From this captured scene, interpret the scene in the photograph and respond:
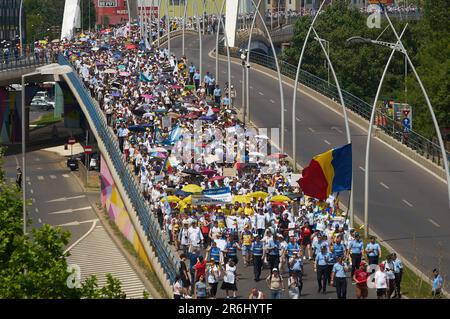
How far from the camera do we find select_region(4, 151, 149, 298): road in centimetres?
5200

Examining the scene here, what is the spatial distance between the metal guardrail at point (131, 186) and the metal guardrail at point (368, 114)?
1496 centimetres

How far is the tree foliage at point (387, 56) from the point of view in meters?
74.4

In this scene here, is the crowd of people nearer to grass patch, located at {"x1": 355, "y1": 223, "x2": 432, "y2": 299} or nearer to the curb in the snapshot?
grass patch, located at {"x1": 355, "y1": 223, "x2": 432, "y2": 299}

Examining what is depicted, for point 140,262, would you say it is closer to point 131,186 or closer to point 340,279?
point 131,186

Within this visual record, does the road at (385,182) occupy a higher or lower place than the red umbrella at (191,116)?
lower

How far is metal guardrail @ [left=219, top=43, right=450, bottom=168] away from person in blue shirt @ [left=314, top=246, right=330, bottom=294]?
1069 inches

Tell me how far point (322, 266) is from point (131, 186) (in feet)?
62.0

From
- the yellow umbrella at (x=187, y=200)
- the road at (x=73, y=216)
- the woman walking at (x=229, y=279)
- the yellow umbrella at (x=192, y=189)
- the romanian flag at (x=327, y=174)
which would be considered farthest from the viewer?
the road at (x=73, y=216)

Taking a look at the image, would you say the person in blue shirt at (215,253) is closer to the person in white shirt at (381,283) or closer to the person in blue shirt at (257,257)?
the person in blue shirt at (257,257)

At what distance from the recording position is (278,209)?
1756 inches

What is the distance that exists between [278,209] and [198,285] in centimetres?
915

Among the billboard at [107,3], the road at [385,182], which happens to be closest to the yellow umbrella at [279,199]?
the road at [385,182]
